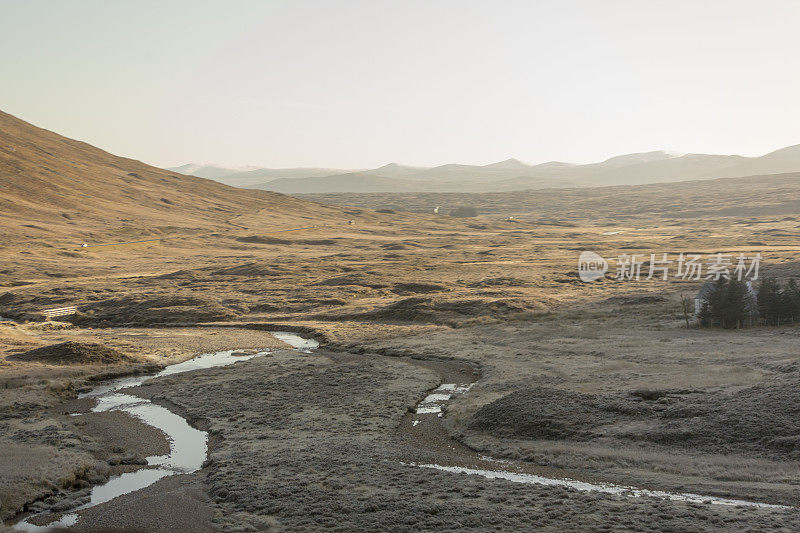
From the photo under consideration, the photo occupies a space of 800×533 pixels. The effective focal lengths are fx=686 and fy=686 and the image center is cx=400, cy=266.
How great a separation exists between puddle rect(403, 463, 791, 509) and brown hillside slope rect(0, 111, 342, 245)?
101 metres

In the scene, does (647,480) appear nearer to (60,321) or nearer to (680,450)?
(680,450)

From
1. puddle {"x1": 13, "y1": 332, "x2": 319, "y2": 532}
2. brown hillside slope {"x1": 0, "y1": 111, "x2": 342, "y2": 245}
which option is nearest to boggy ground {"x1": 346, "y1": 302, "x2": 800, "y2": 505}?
puddle {"x1": 13, "y1": 332, "x2": 319, "y2": 532}

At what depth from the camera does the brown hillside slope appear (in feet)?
409

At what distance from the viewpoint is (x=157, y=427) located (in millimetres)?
27719

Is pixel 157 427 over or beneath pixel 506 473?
beneath

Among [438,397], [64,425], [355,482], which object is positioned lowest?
[64,425]

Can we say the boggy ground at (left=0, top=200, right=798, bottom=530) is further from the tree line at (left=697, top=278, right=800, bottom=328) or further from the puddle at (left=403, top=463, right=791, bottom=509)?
the tree line at (left=697, top=278, right=800, bottom=328)

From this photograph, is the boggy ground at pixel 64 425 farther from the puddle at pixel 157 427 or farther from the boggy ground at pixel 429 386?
the puddle at pixel 157 427

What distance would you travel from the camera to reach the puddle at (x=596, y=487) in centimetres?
1817

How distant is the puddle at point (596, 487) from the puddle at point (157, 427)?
26.8ft

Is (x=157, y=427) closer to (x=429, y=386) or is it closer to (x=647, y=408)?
(x=429, y=386)

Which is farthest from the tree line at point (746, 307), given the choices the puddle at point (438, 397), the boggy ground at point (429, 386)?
the puddle at point (438, 397)

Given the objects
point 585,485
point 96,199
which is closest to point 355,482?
point 585,485

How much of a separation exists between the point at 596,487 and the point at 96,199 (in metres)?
150
